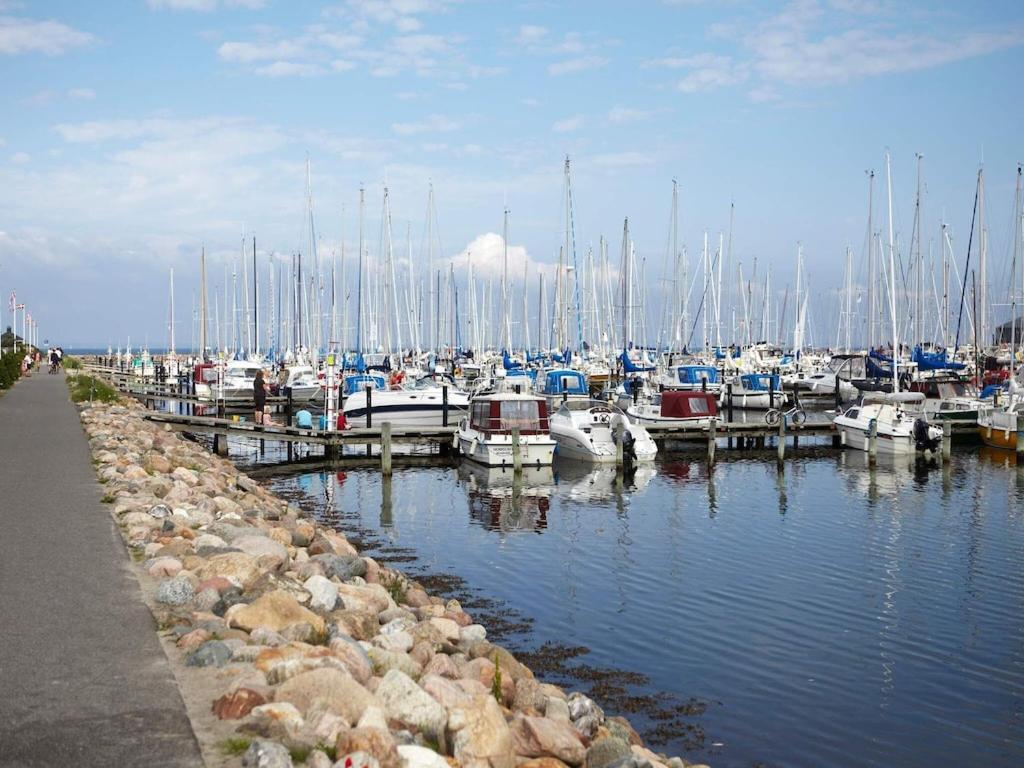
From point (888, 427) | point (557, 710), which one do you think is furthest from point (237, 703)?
point (888, 427)

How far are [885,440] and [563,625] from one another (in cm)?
2796

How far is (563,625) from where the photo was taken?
54.3 ft

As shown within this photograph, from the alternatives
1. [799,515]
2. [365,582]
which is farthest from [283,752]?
[799,515]

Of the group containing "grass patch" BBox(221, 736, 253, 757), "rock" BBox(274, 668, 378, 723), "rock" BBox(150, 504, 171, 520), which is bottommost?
"grass patch" BBox(221, 736, 253, 757)

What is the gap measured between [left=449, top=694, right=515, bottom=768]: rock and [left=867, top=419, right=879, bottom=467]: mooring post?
32.9 m

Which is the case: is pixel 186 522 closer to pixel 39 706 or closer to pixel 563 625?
pixel 563 625

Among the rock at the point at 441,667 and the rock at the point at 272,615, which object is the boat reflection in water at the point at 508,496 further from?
the rock at the point at 272,615

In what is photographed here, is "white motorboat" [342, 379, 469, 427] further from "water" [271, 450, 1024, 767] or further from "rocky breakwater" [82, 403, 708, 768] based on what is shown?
"rocky breakwater" [82, 403, 708, 768]

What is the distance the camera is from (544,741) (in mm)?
8289

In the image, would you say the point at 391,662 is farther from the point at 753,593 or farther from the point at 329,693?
the point at 753,593

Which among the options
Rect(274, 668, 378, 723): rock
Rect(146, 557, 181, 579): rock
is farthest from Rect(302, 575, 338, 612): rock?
Rect(274, 668, 378, 723): rock

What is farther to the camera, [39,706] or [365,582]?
[365,582]

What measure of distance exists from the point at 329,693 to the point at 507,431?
93.0 feet

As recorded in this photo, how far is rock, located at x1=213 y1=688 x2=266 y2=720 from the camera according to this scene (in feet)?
24.4
